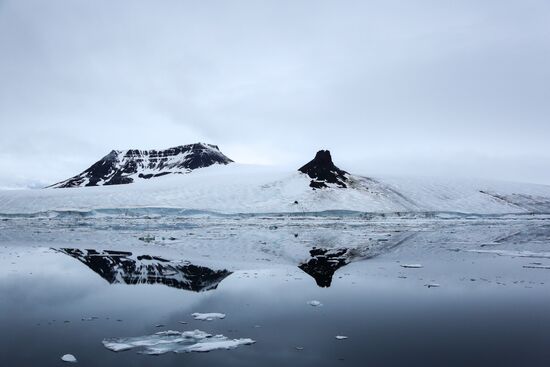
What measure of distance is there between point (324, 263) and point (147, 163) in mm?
146193

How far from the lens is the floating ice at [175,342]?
5.15 meters

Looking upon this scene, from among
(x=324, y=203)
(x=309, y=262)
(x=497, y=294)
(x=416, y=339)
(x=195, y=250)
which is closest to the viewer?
(x=416, y=339)

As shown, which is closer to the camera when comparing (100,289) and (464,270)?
(100,289)

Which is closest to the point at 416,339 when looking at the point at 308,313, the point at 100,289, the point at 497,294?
the point at 308,313

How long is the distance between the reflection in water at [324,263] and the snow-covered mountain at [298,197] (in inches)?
1082

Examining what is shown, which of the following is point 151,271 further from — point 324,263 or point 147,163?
point 147,163

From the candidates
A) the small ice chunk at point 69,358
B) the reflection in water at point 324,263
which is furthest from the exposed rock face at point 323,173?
the small ice chunk at point 69,358

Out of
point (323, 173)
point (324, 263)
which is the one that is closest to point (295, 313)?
point (324, 263)

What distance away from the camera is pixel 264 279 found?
960 cm

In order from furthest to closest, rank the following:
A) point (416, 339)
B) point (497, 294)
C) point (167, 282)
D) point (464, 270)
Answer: point (464, 270), point (167, 282), point (497, 294), point (416, 339)

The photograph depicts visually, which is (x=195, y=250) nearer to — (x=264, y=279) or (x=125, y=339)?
(x=264, y=279)

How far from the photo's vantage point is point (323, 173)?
56312 mm

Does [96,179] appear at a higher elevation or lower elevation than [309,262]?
higher

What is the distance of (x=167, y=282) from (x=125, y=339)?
376 cm
